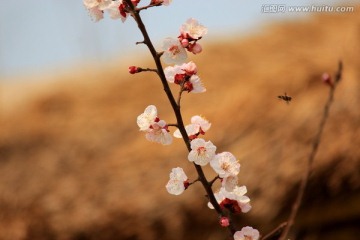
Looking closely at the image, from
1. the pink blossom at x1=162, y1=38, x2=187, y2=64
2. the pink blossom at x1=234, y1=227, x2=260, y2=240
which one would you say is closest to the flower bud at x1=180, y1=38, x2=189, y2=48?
the pink blossom at x1=162, y1=38, x2=187, y2=64

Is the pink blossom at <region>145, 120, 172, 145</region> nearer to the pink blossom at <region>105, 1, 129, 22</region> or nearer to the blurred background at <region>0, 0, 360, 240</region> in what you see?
the pink blossom at <region>105, 1, 129, 22</region>

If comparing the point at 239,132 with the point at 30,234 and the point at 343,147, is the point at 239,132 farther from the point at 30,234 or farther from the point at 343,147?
the point at 30,234

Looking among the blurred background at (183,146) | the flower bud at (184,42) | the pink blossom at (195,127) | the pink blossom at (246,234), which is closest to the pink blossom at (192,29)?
the flower bud at (184,42)

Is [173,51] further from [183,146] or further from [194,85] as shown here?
[183,146]

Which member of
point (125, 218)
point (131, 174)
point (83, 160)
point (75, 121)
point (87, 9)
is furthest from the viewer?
point (75, 121)

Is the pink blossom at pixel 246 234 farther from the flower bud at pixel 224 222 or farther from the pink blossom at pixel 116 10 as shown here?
the pink blossom at pixel 116 10

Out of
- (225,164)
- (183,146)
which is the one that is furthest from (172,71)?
(183,146)

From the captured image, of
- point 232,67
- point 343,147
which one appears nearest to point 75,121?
point 232,67
